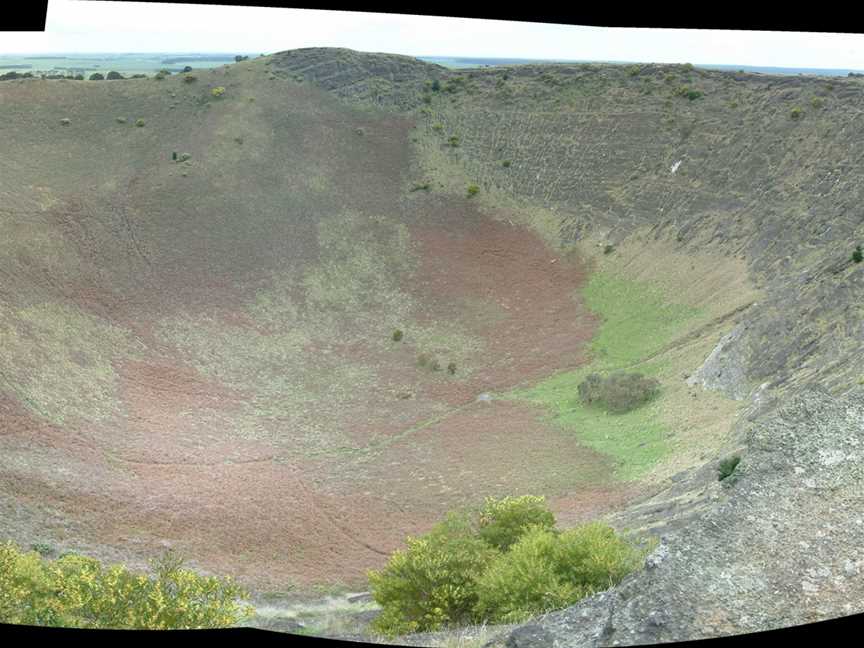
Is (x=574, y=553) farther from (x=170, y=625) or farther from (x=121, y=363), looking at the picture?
(x=121, y=363)

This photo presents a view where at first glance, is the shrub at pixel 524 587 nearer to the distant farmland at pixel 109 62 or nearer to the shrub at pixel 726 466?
the shrub at pixel 726 466

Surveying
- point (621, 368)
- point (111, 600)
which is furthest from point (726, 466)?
point (621, 368)

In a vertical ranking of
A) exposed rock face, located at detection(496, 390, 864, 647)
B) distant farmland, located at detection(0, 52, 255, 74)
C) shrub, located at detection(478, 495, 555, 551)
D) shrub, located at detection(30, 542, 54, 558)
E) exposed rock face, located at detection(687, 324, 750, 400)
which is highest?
distant farmland, located at detection(0, 52, 255, 74)

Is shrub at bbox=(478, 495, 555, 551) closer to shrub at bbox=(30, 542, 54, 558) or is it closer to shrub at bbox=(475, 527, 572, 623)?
shrub at bbox=(475, 527, 572, 623)

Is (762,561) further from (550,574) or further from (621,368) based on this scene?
(621,368)

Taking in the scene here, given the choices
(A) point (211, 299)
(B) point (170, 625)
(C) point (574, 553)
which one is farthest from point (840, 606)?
(A) point (211, 299)

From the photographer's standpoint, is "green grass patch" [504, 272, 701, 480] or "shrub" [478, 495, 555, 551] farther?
"green grass patch" [504, 272, 701, 480]

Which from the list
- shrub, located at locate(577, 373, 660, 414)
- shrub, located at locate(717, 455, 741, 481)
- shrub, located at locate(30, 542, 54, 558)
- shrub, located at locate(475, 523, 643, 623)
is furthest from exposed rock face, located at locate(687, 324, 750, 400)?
shrub, located at locate(30, 542, 54, 558)
